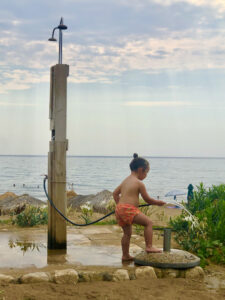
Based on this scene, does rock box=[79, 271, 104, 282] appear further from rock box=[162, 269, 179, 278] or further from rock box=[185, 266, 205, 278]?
rock box=[185, 266, 205, 278]

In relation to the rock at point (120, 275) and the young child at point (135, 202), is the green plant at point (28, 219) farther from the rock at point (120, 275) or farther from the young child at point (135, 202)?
the rock at point (120, 275)

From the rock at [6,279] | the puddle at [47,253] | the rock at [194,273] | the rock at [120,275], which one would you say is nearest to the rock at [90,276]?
the rock at [120,275]

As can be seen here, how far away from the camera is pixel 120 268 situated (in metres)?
5.96

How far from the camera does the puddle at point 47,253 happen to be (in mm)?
6396

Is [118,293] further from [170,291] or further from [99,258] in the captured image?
[99,258]

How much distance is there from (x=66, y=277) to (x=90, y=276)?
33 centimetres

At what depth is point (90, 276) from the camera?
18.4ft

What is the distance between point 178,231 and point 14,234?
11.3ft

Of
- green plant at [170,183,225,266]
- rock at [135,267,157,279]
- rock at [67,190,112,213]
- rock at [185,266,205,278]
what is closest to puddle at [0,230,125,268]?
rock at [135,267,157,279]

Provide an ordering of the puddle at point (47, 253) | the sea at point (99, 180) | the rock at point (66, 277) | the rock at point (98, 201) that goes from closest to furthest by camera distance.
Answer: the rock at point (66, 277) → the puddle at point (47, 253) → the rock at point (98, 201) → the sea at point (99, 180)

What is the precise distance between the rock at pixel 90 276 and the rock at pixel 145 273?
51cm

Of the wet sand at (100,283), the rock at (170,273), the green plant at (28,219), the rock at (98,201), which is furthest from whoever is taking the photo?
the rock at (98,201)

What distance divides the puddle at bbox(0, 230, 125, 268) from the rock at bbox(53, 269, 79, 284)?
29.6 inches

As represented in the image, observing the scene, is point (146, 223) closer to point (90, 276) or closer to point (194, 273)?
point (194, 273)
